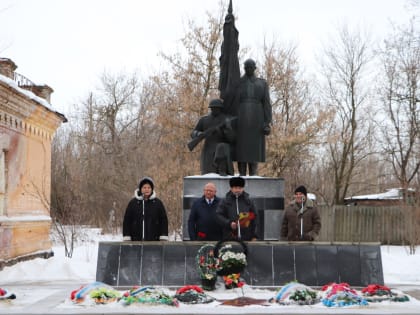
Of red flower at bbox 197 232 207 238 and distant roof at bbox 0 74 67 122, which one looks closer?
red flower at bbox 197 232 207 238

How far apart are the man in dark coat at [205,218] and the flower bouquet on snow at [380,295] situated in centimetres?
253

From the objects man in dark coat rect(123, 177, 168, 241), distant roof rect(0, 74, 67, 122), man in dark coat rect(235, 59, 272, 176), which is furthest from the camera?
distant roof rect(0, 74, 67, 122)

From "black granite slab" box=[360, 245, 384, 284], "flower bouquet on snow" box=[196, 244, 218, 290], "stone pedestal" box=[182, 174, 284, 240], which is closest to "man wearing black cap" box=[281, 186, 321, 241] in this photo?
"black granite slab" box=[360, 245, 384, 284]

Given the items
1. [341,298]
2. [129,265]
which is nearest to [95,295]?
[129,265]

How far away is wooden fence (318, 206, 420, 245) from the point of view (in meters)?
27.9

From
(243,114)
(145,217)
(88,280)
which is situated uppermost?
(243,114)

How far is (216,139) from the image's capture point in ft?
40.7

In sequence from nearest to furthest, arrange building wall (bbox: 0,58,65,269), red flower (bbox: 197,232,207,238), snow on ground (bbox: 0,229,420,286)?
red flower (bbox: 197,232,207,238)
snow on ground (bbox: 0,229,420,286)
building wall (bbox: 0,58,65,269)

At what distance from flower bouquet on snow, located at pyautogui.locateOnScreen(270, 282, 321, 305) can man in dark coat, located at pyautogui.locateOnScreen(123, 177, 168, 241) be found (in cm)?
241

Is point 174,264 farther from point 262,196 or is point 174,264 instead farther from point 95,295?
point 262,196

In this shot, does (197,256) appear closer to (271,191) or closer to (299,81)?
(271,191)

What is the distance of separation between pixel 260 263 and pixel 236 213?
87cm

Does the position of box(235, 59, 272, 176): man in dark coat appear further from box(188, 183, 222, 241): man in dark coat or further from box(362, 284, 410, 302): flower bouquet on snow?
box(362, 284, 410, 302): flower bouquet on snow

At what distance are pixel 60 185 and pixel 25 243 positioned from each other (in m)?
18.3
